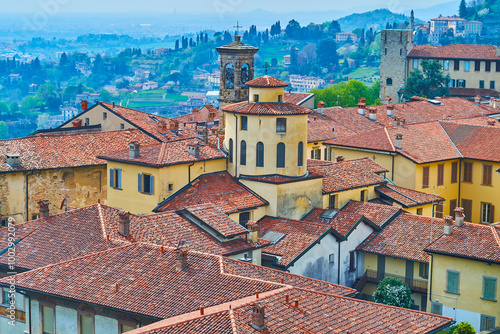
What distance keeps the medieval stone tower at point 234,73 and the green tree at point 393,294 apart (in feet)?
61.2

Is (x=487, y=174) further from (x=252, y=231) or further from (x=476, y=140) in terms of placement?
(x=252, y=231)

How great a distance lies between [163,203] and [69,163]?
8157mm

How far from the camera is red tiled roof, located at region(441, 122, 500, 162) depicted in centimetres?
5450

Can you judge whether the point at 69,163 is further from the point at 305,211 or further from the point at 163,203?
the point at 305,211

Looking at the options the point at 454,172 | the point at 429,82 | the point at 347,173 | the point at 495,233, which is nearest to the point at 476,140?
the point at 454,172

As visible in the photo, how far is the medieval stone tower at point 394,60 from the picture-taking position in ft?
337

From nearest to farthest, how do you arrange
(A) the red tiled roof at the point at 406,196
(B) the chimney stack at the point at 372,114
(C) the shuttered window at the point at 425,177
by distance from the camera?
(A) the red tiled roof at the point at 406,196 → (C) the shuttered window at the point at 425,177 → (B) the chimney stack at the point at 372,114

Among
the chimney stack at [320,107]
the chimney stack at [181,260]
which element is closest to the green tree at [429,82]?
the chimney stack at [320,107]

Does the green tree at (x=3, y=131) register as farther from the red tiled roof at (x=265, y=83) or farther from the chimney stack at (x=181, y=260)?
the chimney stack at (x=181, y=260)

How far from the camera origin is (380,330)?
88.3ft

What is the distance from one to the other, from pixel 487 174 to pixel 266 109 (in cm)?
1502

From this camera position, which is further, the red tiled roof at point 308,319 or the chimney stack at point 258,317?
the red tiled roof at point 308,319

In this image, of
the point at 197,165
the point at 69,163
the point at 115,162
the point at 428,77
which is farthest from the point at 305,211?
the point at 428,77

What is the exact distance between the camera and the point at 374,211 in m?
45.9
